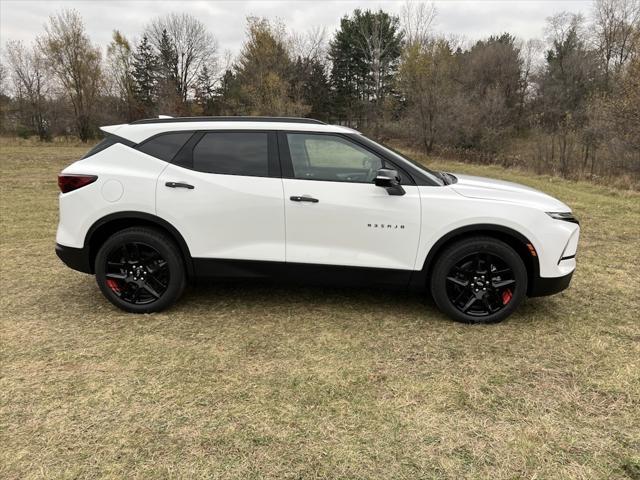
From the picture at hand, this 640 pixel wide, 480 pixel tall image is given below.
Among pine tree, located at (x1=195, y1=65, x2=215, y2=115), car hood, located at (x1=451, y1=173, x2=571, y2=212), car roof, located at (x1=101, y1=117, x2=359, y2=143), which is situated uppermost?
pine tree, located at (x1=195, y1=65, x2=215, y2=115)

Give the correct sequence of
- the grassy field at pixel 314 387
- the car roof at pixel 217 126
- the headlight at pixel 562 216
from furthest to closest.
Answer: the car roof at pixel 217 126 → the headlight at pixel 562 216 → the grassy field at pixel 314 387

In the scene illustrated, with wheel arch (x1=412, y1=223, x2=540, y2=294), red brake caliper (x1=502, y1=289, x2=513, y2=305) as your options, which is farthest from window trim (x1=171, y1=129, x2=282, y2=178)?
red brake caliper (x1=502, y1=289, x2=513, y2=305)

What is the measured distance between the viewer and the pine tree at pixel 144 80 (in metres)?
44.6

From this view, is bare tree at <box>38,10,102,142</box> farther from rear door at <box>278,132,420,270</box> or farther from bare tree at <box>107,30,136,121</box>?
rear door at <box>278,132,420,270</box>

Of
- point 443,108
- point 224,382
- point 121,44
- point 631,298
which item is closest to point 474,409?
point 224,382

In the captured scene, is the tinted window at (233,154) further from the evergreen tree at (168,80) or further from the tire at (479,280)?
the evergreen tree at (168,80)

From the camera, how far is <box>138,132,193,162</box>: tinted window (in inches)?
150

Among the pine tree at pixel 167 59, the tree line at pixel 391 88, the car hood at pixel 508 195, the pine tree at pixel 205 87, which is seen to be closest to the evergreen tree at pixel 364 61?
the tree line at pixel 391 88

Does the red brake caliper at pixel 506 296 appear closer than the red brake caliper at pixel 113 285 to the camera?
Yes

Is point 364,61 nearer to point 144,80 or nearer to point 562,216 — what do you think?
point 144,80

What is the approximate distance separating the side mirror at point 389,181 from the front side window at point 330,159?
5.9 inches

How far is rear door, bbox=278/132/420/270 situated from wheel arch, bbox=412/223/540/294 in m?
0.16

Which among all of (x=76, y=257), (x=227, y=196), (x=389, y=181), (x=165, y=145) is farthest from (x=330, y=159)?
(x=76, y=257)

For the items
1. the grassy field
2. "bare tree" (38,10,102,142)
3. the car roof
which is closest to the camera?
the grassy field
